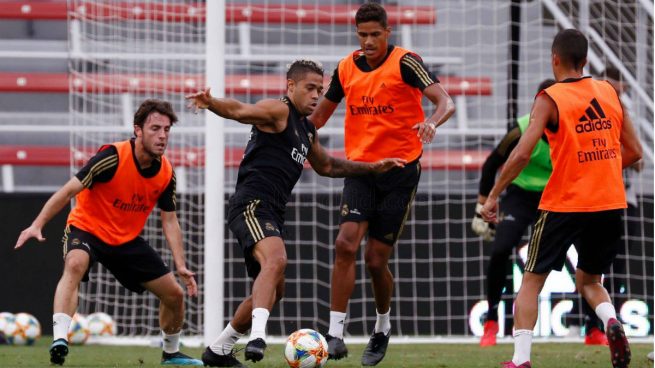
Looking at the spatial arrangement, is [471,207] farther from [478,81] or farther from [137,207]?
[137,207]

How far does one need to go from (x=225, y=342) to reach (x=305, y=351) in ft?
2.59

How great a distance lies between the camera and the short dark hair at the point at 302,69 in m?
6.59

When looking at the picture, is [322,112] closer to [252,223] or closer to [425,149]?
[252,223]

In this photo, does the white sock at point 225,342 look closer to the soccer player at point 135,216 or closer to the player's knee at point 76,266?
the soccer player at point 135,216

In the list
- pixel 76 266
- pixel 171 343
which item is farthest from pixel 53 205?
pixel 171 343

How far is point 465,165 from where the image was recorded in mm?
12914

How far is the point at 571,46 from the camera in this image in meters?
5.88

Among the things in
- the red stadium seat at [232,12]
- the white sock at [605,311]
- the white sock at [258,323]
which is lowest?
the white sock at [258,323]

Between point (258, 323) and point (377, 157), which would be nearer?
point (258, 323)

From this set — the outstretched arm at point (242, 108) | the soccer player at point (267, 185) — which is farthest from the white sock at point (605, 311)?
the outstretched arm at point (242, 108)

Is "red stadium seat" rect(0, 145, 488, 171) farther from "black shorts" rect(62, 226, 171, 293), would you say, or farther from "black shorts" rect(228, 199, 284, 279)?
"black shorts" rect(228, 199, 284, 279)

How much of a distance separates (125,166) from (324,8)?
7893mm

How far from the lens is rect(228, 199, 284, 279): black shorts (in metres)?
6.31

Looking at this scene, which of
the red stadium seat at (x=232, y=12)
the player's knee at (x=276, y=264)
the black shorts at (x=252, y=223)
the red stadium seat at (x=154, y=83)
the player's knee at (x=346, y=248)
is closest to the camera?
the player's knee at (x=276, y=264)
